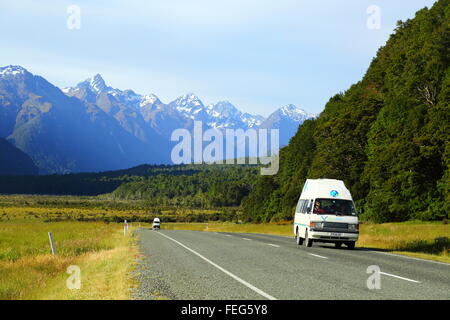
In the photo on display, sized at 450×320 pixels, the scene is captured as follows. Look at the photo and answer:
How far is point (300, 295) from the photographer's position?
10320 millimetres


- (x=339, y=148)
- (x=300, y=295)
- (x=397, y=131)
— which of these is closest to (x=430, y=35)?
(x=397, y=131)

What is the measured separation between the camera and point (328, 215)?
2228 cm

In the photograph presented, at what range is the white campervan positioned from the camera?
2227cm

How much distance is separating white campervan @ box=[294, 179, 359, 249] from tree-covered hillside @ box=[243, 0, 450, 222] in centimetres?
2466

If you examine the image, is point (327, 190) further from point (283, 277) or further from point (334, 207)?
point (283, 277)

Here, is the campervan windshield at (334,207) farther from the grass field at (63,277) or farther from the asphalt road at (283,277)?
the grass field at (63,277)

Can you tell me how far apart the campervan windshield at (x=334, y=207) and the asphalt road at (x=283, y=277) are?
3744mm

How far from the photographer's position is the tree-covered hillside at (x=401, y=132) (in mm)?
48938

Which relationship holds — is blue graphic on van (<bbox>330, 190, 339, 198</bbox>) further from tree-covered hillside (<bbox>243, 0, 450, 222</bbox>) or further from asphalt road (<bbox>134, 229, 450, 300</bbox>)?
tree-covered hillside (<bbox>243, 0, 450, 222</bbox>)
